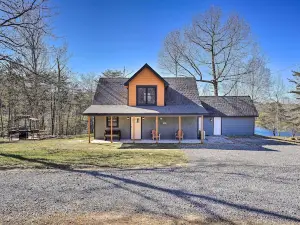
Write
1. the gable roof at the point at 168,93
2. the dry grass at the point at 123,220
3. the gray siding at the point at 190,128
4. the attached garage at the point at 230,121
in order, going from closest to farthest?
the dry grass at the point at 123,220 → the gray siding at the point at 190,128 → the gable roof at the point at 168,93 → the attached garage at the point at 230,121

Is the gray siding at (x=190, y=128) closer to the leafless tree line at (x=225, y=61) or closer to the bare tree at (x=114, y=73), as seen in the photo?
the leafless tree line at (x=225, y=61)

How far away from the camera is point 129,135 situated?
16234 millimetres

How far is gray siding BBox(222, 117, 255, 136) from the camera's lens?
64.6 ft

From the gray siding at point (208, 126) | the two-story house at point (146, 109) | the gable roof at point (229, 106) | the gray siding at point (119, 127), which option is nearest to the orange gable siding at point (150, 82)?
the two-story house at point (146, 109)

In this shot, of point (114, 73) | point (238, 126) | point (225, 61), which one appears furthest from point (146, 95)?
point (114, 73)

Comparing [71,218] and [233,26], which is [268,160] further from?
[233,26]

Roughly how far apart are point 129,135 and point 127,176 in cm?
981

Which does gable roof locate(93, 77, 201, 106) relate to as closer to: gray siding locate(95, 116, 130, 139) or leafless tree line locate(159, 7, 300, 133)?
gray siding locate(95, 116, 130, 139)

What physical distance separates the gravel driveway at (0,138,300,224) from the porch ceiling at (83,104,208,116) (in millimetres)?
7081

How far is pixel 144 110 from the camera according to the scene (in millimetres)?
15016

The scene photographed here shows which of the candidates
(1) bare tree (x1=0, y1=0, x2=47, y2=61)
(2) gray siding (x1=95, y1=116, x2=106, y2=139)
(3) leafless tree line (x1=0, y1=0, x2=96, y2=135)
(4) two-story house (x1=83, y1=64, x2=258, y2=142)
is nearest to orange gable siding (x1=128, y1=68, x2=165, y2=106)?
(4) two-story house (x1=83, y1=64, x2=258, y2=142)

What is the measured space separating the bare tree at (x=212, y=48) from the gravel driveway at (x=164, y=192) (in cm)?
1953

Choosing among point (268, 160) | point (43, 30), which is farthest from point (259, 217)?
point (43, 30)

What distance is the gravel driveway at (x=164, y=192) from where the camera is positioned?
13.4 ft
